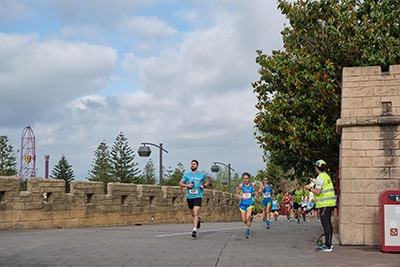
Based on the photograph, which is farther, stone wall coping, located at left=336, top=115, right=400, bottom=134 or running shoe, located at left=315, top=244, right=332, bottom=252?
stone wall coping, located at left=336, top=115, right=400, bottom=134

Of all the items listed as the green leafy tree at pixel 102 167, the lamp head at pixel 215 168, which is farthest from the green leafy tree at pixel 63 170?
the lamp head at pixel 215 168

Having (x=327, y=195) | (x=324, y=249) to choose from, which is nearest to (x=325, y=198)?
(x=327, y=195)

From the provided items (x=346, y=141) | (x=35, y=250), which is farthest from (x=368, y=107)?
(x=35, y=250)

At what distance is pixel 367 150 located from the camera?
9281 mm

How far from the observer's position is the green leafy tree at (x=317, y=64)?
12.8m

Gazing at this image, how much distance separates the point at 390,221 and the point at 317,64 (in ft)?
19.8

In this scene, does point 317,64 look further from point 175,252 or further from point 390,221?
point 175,252

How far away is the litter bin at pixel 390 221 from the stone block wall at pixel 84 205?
9.02m

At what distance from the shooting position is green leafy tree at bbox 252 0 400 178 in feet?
42.0

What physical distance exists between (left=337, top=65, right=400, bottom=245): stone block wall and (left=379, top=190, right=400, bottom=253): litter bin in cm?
80

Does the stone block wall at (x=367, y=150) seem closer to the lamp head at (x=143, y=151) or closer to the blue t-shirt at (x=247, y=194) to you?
the blue t-shirt at (x=247, y=194)

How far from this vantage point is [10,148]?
67562 millimetres

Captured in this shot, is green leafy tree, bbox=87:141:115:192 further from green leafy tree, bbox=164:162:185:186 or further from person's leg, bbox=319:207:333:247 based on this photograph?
person's leg, bbox=319:207:333:247

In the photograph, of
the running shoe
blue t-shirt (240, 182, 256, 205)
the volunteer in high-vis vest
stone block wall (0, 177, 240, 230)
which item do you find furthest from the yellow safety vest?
stone block wall (0, 177, 240, 230)
